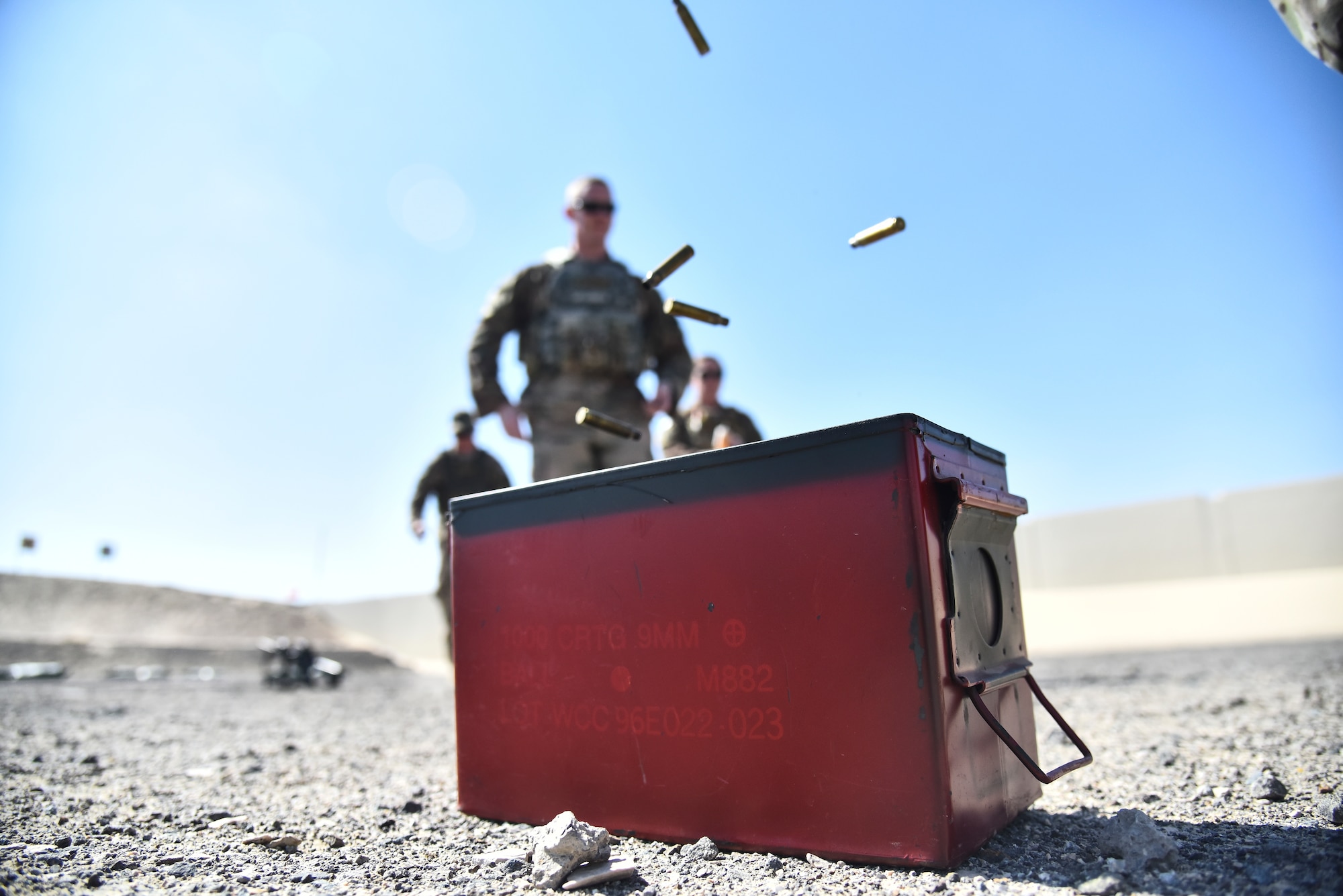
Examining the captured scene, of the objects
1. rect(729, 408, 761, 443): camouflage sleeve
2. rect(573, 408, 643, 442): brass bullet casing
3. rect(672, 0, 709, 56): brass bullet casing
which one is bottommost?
rect(573, 408, 643, 442): brass bullet casing

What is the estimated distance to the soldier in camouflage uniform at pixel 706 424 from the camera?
4.91 metres

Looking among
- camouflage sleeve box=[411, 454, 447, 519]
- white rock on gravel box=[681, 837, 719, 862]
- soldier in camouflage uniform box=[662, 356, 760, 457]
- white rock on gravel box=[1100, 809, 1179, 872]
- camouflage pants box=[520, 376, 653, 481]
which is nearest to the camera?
white rock on gravel box=[1100, 809, 1179, 872]

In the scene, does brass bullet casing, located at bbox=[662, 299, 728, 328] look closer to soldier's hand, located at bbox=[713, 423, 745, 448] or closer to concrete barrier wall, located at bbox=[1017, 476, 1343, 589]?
soldier's hand, located at bbox=[713, 423, 745, 448]

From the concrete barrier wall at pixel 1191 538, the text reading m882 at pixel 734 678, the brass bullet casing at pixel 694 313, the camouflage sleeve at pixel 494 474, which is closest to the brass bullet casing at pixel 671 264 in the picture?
the brass bullet casing at pixel 694 313

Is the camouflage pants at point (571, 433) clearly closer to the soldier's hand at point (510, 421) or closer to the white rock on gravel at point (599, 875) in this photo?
the soldier's hand at point (510, 421)

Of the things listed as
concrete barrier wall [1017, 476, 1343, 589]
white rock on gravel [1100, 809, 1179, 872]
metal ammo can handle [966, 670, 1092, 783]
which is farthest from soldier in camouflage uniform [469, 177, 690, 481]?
concrete barrier wall [1017, 476, 1343, 589]

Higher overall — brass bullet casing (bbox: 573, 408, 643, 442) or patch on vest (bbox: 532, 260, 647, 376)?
patch on vest (bbox: 532, 260, 647, 376)

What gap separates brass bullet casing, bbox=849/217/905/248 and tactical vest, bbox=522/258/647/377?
125 centimetres

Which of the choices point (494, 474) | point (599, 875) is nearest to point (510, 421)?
point (599, 875)

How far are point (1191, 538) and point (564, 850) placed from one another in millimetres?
16529

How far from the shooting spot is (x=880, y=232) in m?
2.33

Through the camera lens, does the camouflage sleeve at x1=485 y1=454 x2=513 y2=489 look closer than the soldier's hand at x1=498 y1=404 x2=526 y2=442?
No

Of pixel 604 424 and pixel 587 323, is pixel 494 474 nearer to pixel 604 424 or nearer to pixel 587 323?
pixel 587 323

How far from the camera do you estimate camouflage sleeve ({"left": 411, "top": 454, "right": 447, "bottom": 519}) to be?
5656mm
